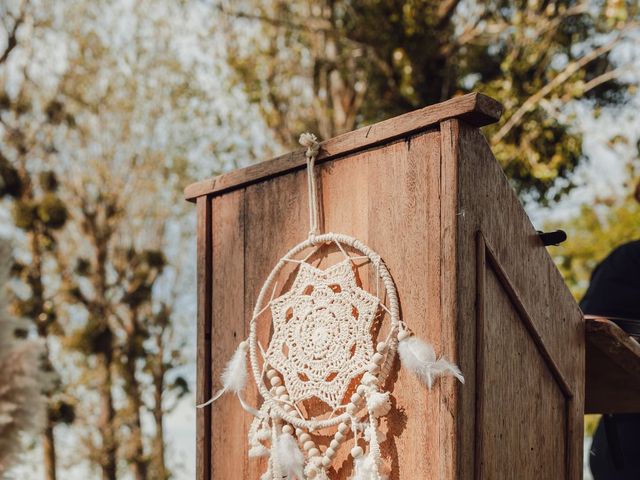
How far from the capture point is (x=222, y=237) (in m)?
1.71

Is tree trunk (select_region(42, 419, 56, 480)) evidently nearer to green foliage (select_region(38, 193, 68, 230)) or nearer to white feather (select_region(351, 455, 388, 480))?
green foliage (select_region(38, 193, 68, 230))

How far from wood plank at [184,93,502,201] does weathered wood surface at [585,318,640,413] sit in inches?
22.3

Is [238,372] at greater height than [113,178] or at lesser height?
lesser

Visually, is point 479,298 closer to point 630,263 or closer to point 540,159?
point 630,263

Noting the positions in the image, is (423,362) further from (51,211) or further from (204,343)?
(51,211)

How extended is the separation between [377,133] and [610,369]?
2.55ft

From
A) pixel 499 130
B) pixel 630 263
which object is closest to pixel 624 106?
pixel 499 130

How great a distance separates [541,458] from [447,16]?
390 cm

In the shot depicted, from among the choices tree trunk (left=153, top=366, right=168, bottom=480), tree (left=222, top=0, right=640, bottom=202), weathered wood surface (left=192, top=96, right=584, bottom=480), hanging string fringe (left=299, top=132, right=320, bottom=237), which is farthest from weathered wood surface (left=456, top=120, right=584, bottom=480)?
tree trunk (left=153, top=366, right=168, bottom=480)

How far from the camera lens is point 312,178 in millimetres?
1457

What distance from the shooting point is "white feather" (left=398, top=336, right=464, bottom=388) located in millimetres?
1173

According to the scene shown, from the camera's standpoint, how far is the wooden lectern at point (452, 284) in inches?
47.3

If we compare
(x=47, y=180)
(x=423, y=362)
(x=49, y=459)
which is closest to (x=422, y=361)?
(x=423, y=362)

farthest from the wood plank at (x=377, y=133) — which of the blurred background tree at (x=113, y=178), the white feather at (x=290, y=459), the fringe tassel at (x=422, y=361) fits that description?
the blurred background tree at (x=113, y=178)
